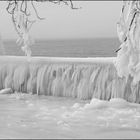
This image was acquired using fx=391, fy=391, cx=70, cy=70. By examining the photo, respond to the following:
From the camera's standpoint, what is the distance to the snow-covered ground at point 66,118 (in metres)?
7.52

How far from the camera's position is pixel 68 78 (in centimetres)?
1249

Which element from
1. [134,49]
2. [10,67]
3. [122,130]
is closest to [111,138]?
[122,130]

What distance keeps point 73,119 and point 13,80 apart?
5.52m

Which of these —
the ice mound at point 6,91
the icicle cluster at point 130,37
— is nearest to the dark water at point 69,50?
the ice mound at point 6,91

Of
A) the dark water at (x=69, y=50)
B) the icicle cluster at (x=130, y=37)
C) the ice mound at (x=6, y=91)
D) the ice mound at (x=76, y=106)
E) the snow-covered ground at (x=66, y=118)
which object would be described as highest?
the icicle cluster at (x=130, y=37)

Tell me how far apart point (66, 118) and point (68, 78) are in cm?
373

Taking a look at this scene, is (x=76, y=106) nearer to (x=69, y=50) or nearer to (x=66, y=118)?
(x=66, y=118)

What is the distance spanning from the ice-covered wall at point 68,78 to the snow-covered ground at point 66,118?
499 mm

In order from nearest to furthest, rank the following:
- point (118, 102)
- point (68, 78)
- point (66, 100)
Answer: point (118, 102)
point (66, 100)
point (68, 78)

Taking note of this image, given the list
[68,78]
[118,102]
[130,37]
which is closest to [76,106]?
[118,102]

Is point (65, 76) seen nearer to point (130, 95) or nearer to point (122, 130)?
point (130, 95)

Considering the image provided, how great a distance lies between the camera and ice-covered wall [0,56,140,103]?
1153cm

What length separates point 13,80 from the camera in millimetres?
13781

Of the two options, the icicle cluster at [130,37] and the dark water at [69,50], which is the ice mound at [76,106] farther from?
the dark water at [69,50]
